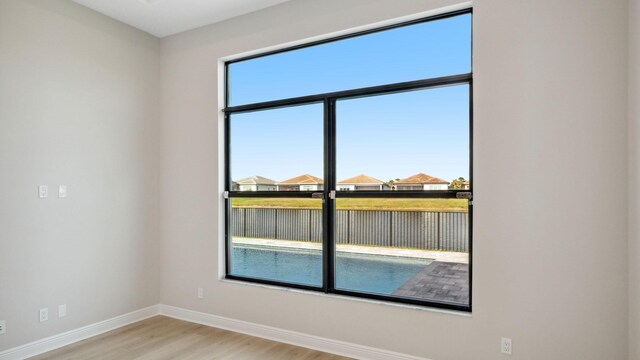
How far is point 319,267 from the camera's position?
354 cm

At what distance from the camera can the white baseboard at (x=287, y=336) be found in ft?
10.2

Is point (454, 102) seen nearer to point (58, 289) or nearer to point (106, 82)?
point (106, 82)

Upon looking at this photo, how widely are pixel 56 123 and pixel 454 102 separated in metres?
3.39

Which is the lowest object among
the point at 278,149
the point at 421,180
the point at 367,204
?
the point at 367,204

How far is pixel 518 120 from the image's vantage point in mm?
2646

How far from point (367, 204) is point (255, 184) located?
48.7 inches

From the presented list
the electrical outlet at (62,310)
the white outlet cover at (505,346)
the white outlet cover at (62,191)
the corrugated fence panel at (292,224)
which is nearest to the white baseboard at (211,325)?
the electrical outlet at (62,310)

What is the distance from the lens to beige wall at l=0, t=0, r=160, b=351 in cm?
317

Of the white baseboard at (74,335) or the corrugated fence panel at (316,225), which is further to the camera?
the corrugated fence panel at (316,225)

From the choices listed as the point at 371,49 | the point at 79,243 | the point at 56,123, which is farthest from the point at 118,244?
the point at 371,49

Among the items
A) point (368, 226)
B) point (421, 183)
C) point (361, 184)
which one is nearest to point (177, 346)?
point (368, 226)

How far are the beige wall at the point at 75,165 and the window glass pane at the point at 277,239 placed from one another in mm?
1095

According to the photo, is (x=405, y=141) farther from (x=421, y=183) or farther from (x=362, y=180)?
(x=362, y=180)

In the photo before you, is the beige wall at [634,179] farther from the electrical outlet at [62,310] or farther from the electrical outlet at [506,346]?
the electrical outlet at [62,310]
